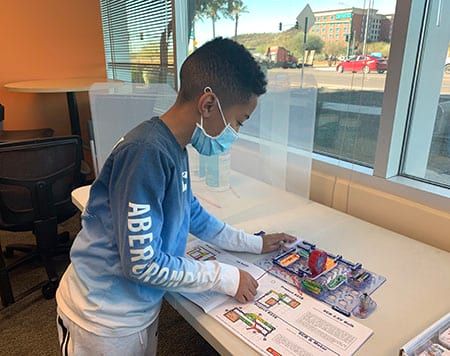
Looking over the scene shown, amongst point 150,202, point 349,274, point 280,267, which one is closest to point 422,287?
point 349,274

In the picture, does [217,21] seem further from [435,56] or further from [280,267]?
[280,267]

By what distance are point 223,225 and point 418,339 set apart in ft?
1.74

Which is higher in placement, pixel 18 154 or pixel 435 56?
pixel 435 56

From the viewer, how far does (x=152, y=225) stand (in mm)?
725

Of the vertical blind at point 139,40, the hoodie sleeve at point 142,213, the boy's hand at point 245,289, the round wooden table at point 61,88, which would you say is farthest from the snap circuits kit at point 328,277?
the round wooden table at point 61,88

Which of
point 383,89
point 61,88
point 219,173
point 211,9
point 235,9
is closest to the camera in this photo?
point 383,89

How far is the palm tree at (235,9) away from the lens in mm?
1817

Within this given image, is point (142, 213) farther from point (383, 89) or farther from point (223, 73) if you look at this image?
point (383, 89)

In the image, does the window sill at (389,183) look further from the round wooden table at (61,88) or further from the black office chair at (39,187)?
the round wooden table at (61,88)

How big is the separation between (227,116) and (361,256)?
0.53 meters

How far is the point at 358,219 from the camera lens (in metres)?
1.26

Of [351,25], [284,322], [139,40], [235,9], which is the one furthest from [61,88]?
[284,322]

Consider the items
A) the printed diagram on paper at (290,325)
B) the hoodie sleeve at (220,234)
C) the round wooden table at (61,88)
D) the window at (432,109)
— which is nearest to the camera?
the printed diagram on paper at (290,325)

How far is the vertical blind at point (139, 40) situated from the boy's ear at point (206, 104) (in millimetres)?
1557
